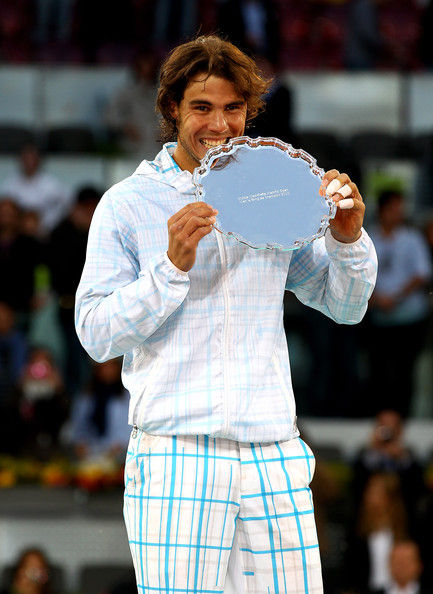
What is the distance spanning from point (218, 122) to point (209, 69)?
0.10 metres

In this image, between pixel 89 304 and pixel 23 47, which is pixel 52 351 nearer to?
pixel 23 47

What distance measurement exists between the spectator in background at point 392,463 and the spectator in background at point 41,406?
5.73 ft

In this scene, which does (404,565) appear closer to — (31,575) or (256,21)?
(31,575)

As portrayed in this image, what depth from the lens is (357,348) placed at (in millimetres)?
6754

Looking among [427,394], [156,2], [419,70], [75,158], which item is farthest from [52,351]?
[419,70]

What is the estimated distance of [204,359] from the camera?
6.61ft

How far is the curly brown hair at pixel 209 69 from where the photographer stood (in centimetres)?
206

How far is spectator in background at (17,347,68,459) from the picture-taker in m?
6.38

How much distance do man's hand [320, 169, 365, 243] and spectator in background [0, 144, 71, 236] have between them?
17.5ft

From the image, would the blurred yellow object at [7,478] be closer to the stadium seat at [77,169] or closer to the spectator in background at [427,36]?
the stadium seat at [77,169]

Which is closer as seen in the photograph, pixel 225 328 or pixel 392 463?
pixel 225 328

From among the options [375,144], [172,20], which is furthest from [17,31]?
[375,144]

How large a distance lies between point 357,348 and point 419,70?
3080 millimetres

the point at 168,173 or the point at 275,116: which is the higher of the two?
the point at 275,116
